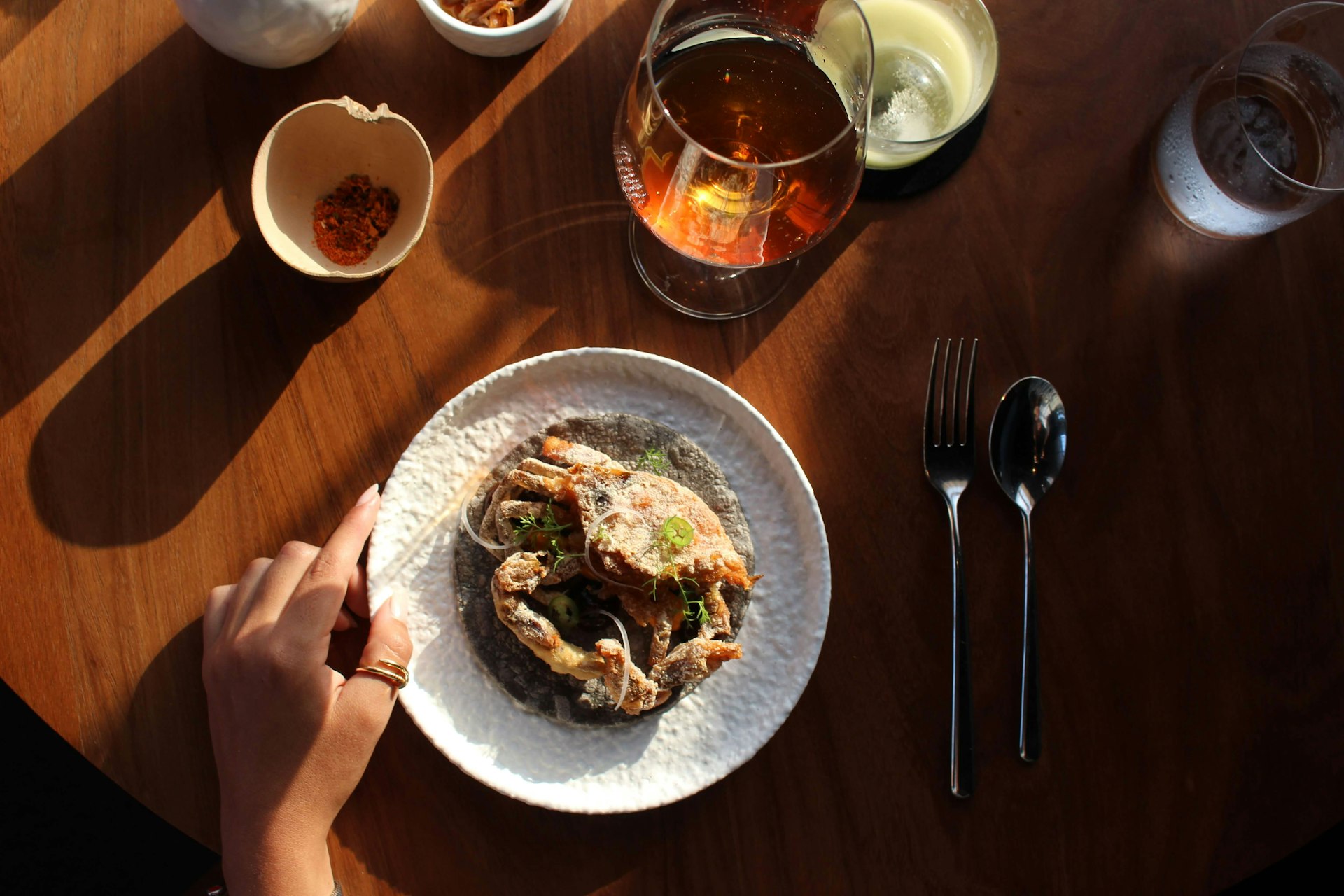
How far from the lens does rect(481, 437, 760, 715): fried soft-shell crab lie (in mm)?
1147

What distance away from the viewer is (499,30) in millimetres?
1236

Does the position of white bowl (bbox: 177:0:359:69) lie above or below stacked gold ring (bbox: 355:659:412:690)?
above

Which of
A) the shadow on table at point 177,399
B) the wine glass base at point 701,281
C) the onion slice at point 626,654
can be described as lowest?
the onion slice at point 626,654

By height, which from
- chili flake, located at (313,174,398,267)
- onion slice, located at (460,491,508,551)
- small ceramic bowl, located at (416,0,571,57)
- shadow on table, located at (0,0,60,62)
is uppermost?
shadow on table, located at (0,0,60,62)

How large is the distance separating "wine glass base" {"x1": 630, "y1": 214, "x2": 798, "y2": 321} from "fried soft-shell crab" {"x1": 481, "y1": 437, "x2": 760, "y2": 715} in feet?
0.87

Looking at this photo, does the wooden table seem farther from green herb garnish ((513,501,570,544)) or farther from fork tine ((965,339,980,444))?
green herb garnish ((513,501,570,544))

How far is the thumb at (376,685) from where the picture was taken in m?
1.17

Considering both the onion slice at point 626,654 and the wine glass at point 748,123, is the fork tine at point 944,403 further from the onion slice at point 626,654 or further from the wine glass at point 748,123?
the onion slice at point 626,654

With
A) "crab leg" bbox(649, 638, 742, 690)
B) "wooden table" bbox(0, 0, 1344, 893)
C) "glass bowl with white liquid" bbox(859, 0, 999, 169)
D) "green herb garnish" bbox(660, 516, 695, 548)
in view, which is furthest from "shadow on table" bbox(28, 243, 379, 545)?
"glass bowl with white liquid" bbox(859, 0, 999, 169)

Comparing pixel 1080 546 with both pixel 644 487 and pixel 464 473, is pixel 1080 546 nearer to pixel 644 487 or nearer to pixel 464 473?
pixel 644 487

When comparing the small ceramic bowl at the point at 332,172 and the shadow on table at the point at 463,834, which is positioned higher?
the small ceramic bowl at the point at 332,172

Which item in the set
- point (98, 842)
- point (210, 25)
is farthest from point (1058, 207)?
point (98, 842)

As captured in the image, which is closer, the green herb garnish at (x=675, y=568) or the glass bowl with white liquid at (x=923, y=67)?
the green herb garnish at (x=675, y=568)

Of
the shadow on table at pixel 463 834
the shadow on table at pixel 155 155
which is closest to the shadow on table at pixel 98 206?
the shadow on table at pixel 155 155
